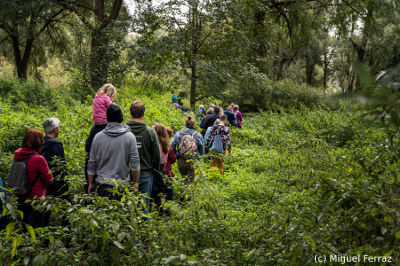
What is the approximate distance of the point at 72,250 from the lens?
3156 mm

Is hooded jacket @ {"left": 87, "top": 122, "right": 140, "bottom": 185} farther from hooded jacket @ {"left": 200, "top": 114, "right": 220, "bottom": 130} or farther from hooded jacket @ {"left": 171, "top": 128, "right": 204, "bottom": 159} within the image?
hooded jacket @ {"left": 200, "top": 114, "right": 220, "bottom": 130}

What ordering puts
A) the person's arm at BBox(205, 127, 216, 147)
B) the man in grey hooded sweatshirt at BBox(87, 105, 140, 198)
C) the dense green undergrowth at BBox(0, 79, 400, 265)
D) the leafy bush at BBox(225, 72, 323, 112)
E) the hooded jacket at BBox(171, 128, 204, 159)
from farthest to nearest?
the leafy bush at BBox(225, 72, 323, 112) → the person's arm at BBox(205, 127, 216, 147) → the hooded jacket at BBox(171, 128, 204, 159) → the man in grey hooded sweatshirt at BBox(87, 105, 140, 198) → the dense green undergrowth at BBox(0, 79, 400, 265)

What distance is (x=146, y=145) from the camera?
5.36 meters

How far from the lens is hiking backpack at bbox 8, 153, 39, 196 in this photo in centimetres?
483

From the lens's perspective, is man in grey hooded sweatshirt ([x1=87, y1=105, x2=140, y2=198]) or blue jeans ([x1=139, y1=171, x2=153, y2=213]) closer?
man in grey hooded sweatshirt ([x1=87, y1=105, x2=140, y2=198])

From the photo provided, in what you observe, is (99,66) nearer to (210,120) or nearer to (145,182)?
(210,120)

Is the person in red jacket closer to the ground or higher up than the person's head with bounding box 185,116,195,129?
closer to the ground

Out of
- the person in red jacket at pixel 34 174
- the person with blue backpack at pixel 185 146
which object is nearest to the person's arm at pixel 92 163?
the person in red jacket at pixel 34 174

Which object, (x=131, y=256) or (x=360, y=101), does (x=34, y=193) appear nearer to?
(x=131, y=256)

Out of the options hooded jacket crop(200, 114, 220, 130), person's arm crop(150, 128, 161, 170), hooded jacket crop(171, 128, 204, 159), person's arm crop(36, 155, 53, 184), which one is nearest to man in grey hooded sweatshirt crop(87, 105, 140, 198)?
person's arm crop(150, 128, 161, 170)

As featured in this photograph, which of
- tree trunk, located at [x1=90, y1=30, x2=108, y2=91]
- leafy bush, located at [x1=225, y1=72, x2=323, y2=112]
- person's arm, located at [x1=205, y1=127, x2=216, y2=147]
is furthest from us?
leafy bush, located at [x1=225, y1=72, x2=323, y2=112]

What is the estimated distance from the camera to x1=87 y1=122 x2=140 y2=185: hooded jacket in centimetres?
479

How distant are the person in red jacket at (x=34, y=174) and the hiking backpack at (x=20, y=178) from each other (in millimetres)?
40

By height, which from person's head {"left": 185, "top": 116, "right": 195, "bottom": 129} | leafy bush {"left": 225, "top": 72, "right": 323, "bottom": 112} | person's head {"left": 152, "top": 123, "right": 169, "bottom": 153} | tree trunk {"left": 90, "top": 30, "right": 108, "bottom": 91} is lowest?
person's head {"left": 152, "top": 123, "right": 169, "bottom": 153}
